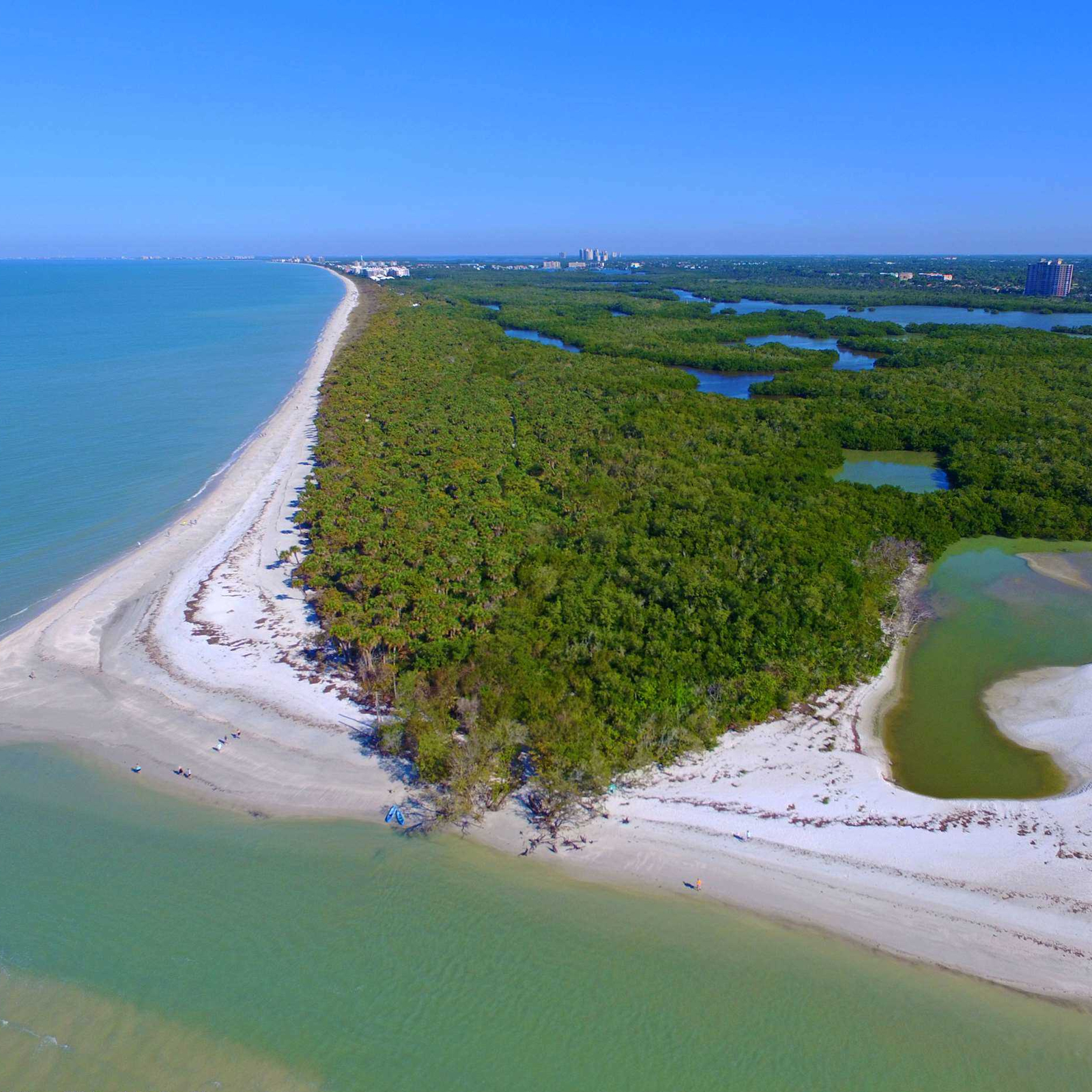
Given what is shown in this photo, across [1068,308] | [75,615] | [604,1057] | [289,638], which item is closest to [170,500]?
[75,615]

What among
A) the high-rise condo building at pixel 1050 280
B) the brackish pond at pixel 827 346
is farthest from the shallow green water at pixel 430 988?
the high-rise condo building at pixel 1050 280

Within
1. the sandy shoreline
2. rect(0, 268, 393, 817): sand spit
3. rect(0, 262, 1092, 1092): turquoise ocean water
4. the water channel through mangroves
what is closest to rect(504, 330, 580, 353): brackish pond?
the water channel through mangroves

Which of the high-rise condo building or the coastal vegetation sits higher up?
the high-rise condo building

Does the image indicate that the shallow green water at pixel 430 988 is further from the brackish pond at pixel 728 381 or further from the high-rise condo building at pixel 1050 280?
the high-rise condo building at pixel 1050 280

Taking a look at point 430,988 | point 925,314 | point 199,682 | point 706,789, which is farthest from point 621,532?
point 925,314

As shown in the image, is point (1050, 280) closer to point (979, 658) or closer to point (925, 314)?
point (925, 314)

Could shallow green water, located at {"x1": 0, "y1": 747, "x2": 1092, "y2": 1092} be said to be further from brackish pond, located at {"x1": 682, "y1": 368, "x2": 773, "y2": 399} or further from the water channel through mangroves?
the water channel through mangroves

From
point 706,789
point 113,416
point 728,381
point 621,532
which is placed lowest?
point 706,789
